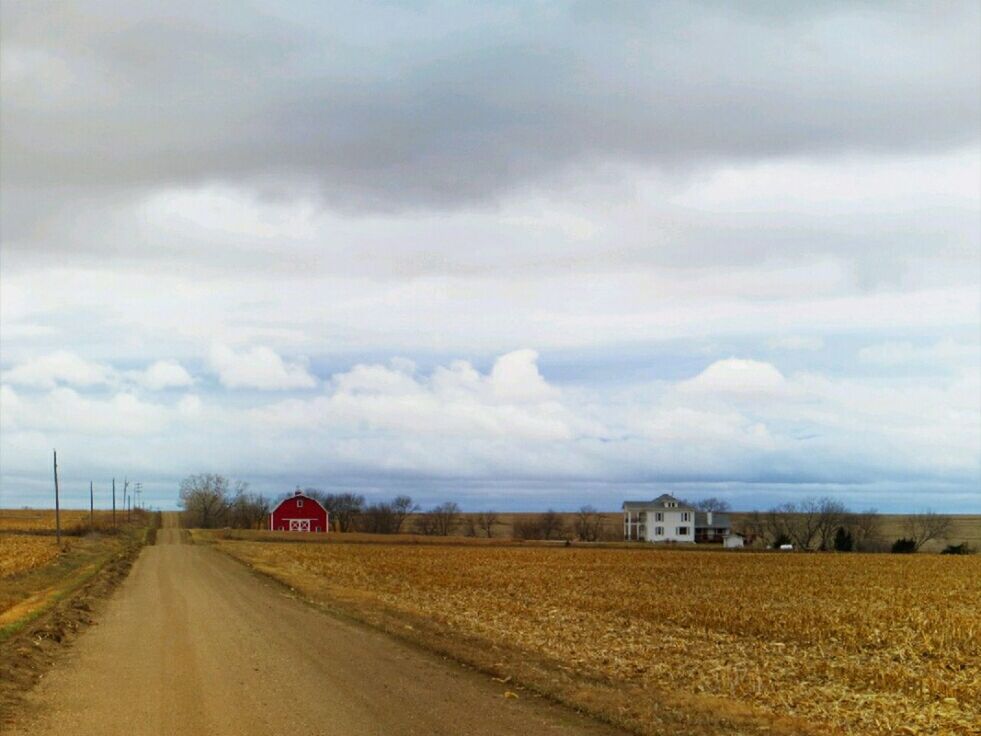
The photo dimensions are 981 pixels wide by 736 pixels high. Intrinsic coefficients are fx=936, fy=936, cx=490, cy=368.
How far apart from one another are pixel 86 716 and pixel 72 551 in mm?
59397

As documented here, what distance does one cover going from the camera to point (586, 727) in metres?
13.2

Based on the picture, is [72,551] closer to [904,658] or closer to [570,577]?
[570,577]

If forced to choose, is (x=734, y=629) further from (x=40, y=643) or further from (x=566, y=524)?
(x=566, y=524)

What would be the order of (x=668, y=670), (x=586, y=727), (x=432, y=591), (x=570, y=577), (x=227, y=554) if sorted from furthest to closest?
(x=227, y=554)
(x=570, y=577)
(x=432, y=591)
(x=668, y=670)
(x=586, y=727)

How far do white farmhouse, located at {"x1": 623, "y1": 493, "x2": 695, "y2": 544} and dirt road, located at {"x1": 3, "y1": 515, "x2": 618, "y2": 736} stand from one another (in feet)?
398

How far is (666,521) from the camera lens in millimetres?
142875

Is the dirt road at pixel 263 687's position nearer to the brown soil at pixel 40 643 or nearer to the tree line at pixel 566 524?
the brown soil at pixel 40 643

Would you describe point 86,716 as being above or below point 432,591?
above

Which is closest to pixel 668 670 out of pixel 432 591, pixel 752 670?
Answer: pixel 752 670

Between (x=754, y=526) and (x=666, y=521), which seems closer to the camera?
(x=666, y=521)

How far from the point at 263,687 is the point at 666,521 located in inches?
5213

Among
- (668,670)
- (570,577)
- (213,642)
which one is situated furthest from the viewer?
(570,577)

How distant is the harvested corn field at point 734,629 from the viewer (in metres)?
15.4

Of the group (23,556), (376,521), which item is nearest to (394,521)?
(376,521)
